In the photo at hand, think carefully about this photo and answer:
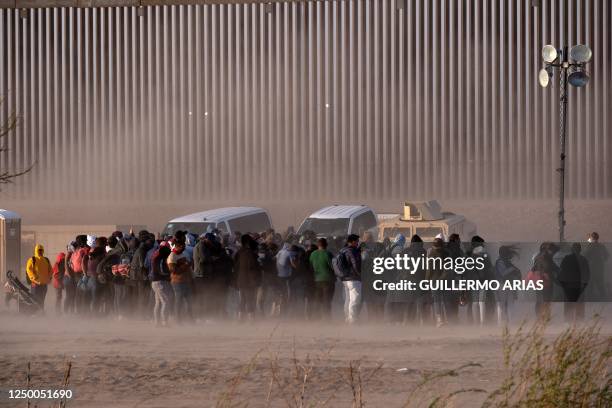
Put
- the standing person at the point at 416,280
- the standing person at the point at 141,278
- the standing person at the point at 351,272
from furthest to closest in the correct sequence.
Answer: the standing person at the point at 141,278 → the standing person at the point at 351,272 → the standing person at the point at 416,280

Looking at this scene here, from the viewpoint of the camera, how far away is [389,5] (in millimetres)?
32562

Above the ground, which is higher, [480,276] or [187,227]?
[187,227]

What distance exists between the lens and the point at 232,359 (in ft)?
48.8

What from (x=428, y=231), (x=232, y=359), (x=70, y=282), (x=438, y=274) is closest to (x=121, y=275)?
(x=70, y=282)

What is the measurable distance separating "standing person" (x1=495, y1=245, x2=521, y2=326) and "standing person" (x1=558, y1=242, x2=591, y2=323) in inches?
28.1

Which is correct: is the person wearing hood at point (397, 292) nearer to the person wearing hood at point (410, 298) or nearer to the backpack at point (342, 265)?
the person wearing hood at point (410, 298)

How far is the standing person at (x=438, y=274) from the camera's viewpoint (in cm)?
1742

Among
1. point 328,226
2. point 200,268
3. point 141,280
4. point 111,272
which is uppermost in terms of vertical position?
point 328,226

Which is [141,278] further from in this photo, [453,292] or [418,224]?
[418,224]

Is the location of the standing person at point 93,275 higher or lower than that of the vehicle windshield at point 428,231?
lower

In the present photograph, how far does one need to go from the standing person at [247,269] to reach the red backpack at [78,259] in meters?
2.74

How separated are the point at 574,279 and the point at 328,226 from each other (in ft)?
23.4

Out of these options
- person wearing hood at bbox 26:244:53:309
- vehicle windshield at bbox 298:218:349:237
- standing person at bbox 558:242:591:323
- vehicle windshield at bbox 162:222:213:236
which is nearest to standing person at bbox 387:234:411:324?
standing person at bbox 558:242:591:323

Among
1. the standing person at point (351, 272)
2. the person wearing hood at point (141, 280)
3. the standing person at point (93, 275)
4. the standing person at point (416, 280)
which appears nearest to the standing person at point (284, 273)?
the standing person at point (351, 272)
